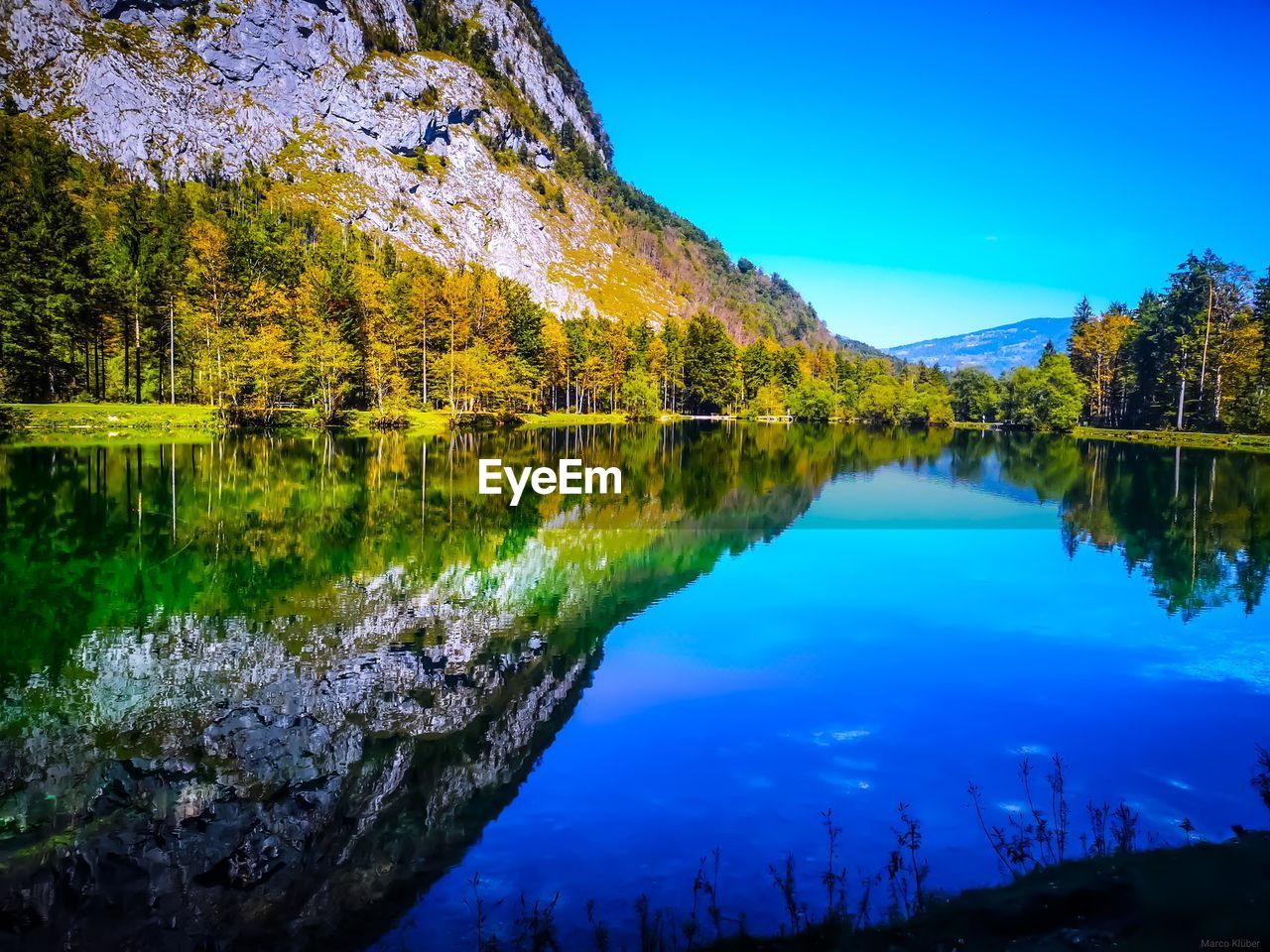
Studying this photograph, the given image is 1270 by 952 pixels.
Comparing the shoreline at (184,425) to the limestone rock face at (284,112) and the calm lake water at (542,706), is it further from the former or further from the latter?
the limestone rock face at (284,112)

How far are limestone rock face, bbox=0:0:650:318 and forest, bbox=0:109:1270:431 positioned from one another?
6591 cm

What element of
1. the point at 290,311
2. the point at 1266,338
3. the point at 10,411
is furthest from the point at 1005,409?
the point at 10,411

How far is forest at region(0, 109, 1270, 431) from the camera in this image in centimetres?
5088

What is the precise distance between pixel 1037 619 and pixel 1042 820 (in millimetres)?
8420

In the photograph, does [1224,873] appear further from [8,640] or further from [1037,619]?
[8,640]

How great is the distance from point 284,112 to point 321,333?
15007cm

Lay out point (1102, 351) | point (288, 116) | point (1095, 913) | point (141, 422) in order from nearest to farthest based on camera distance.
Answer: point (1095, 913) < point (141, 422) < point (1102, 351) < point (288, 116)

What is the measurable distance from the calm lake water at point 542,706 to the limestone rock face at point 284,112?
6368 inches

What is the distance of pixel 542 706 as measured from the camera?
9.85 metres

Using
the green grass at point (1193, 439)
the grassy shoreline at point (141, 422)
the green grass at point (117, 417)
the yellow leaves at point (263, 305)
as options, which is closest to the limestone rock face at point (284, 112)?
the yellow leaves at point (263, 305)

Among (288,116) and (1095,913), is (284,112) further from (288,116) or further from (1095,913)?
(1095,913)

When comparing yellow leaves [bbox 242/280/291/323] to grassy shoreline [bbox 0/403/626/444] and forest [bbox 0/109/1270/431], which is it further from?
grassy shoreline [bbox 0/403/626/444]

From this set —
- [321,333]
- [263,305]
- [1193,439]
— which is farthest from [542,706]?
[1193,439]

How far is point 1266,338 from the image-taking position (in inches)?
2470
